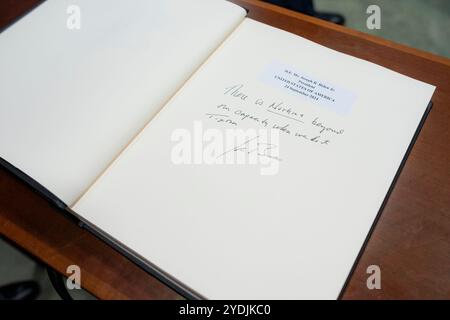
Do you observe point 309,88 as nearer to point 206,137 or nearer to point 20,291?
point 206,137

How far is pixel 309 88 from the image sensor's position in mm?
530

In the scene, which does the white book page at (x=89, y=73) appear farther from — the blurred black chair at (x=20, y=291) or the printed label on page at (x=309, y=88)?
the blurred black chair at (x=20, y=291)

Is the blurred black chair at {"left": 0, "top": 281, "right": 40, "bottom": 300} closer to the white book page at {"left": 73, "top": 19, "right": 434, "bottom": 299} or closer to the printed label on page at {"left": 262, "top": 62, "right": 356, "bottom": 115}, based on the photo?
the white book page at {"left": 73, "top": 19, "right": 434, "bottom": 299}

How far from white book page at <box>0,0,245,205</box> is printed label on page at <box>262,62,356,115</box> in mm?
98

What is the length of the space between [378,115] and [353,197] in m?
0.13

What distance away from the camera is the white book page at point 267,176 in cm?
41

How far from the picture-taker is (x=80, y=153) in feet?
1.49

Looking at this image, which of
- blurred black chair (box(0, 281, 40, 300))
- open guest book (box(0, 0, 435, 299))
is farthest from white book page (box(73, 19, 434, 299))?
blurred black chair (box(0, 281, 40, 300))

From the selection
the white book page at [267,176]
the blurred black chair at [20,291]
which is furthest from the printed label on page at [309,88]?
the blurred black chair at [20,291]

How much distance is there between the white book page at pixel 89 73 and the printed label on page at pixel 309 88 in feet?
0.32

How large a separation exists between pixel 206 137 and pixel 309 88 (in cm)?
16

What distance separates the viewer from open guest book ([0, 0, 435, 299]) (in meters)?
0.41

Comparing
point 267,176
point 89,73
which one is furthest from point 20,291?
point 267,176
